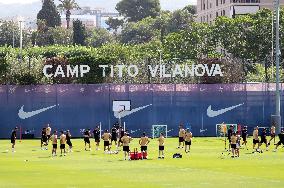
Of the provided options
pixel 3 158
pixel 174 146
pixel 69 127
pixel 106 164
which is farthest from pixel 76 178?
pixel 69 127

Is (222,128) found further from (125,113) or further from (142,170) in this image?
(142,170)

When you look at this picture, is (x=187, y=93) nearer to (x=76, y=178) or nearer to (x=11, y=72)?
(x=11, y=72)

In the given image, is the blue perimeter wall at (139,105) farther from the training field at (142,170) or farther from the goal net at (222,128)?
the training field at (142,170)

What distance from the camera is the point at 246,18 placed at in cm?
14700

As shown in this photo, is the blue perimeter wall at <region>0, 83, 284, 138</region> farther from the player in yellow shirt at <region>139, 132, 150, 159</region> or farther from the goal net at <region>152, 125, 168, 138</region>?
the player in yellow shirt at <region>139, 132, 150, 159</region>

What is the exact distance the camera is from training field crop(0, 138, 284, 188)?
145ft

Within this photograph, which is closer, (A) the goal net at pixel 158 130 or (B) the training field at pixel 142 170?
(B) the training field at pixel 142 170

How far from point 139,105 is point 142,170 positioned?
4654cm

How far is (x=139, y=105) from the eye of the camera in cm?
9888

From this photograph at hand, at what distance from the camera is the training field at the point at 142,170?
44281 millimetres

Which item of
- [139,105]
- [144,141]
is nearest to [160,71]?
[139,105]

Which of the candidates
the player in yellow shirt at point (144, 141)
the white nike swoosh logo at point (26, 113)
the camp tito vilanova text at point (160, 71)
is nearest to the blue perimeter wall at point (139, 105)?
the white nike swoosh logo at point (26, 113)

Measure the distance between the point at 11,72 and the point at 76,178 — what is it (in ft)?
196

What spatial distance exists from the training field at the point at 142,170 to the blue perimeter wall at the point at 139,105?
25339 mm
